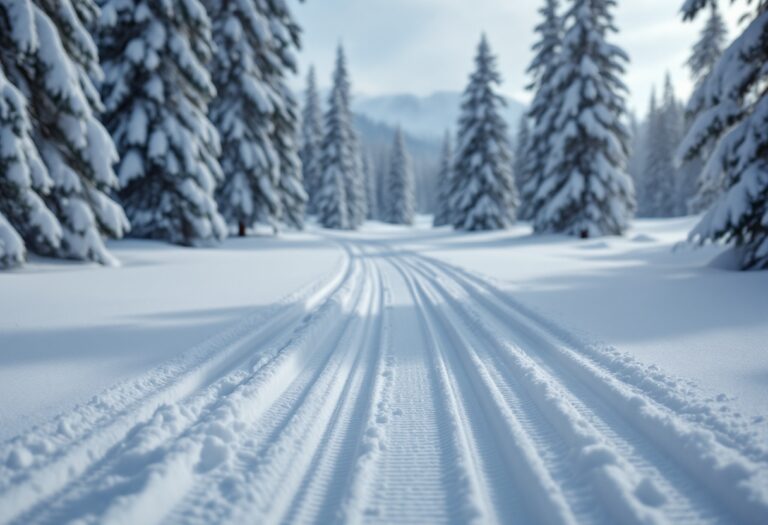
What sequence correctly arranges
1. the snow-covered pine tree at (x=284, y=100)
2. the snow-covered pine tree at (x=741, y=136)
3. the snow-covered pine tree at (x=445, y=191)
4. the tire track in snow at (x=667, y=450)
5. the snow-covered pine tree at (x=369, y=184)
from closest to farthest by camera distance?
the tire track in snow at (x=667, y=450) → the snow-covered pine tree at (x=741, y=136) → the snow-covered pine tree at (x=284, y=100) → the snow-covered pine tree at (x=445, y=191) → the snow-covered pine tree at (x=369, y=184)

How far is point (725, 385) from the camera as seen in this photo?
2906 millimetres

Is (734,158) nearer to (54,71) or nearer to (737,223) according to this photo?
(737,223)

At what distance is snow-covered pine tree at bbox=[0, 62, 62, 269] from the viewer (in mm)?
6906

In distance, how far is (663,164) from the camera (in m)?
40.9

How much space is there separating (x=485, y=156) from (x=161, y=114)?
756 inches

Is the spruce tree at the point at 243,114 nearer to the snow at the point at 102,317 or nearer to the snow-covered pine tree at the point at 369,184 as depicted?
the snow at the point at 102,317

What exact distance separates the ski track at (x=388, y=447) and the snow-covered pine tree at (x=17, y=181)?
6016 millimetres

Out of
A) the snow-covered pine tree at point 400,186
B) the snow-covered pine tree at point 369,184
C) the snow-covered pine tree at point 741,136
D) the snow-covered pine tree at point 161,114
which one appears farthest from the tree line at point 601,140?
the snow-covered pine tree at point 369,184

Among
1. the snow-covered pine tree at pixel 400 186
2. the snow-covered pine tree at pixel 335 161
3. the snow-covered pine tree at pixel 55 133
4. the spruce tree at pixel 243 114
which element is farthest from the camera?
the snow-covered pine tree at pixel 400 186

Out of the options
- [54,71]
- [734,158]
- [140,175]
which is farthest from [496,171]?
[54,71]

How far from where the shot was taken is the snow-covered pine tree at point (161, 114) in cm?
1191

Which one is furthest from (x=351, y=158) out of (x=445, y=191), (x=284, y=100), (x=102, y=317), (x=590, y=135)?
(x=102, y=317)

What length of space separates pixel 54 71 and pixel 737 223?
43.5 ft

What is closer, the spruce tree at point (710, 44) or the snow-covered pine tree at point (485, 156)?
the snow-covered pine tree at point (485, 156)
